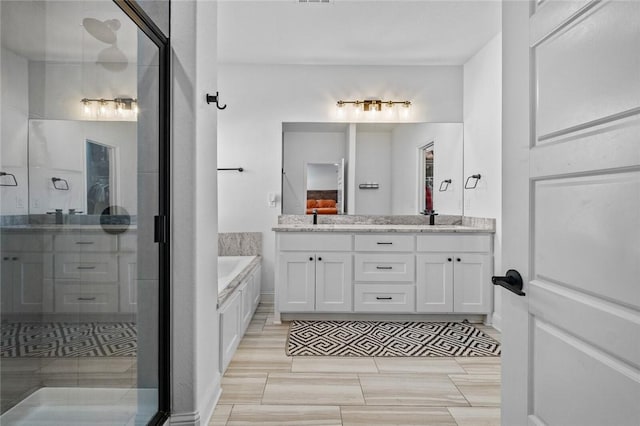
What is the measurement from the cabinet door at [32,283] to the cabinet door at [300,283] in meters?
2.59

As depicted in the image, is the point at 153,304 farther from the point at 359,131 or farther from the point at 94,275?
the point at 359,131

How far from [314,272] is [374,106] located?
6.05 ft

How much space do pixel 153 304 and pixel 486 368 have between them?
211 cm

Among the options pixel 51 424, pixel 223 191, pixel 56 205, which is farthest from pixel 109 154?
pixel 223 191

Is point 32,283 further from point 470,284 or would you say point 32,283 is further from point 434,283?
point 470,284

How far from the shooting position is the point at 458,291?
3.59 metres

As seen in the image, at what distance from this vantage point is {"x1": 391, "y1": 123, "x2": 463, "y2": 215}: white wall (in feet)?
13.5

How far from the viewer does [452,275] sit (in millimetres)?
3588

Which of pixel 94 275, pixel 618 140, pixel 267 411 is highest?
pixel 618 140

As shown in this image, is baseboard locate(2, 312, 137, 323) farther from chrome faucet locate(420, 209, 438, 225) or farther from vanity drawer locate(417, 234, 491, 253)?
chrome faucet locate(420, 209, 438, 225)

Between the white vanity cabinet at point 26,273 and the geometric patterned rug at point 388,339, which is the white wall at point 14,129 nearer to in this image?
the white vanity cabinet at point 26,273

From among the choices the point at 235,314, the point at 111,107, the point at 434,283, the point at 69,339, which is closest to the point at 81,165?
the point at 111,107

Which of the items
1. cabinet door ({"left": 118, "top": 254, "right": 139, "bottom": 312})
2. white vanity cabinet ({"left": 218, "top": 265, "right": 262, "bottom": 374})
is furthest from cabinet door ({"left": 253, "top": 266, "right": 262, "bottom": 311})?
cabinet door ({"left": 118, "top": 254, "right": 139, "bottom": 312})

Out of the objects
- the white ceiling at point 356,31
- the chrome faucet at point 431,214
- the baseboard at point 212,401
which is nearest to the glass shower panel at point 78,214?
the baseboard at point 212,401
